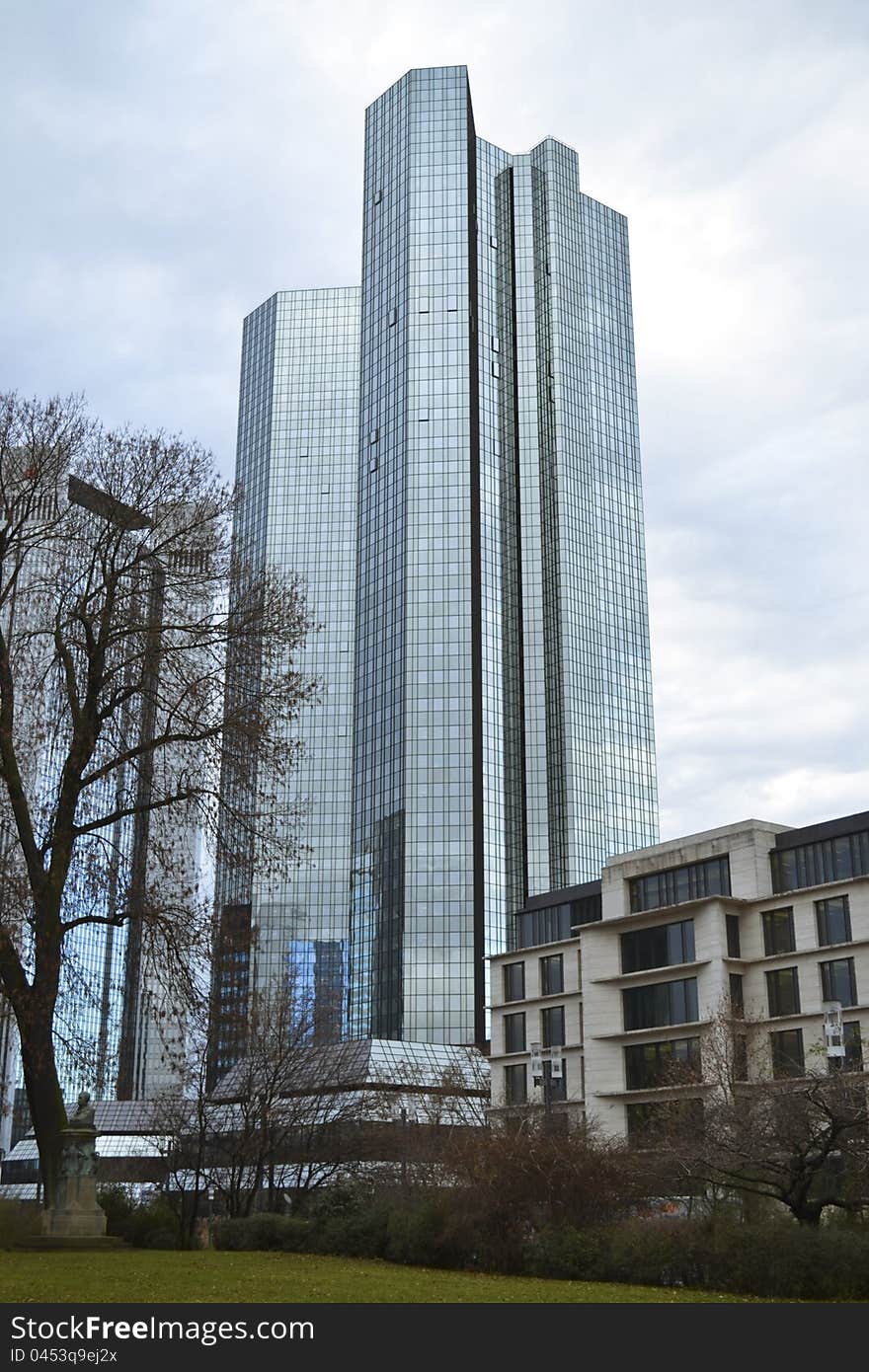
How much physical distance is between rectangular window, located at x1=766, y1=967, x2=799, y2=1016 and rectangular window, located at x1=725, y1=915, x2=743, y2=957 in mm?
2328

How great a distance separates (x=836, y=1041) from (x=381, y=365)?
131 meters

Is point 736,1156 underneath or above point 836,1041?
underneath

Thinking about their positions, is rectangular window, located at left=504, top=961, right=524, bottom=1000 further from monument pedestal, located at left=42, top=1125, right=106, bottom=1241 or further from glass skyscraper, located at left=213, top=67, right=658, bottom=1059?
monument pedestal, located at left=42, top=1125, right=106, bottom=1241

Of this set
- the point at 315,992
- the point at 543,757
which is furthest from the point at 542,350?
the point at 315,992

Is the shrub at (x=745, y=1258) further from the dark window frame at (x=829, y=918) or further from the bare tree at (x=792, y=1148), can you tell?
the dark window frame at (x=829, y=918)

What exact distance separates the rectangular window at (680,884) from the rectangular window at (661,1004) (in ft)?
15.3

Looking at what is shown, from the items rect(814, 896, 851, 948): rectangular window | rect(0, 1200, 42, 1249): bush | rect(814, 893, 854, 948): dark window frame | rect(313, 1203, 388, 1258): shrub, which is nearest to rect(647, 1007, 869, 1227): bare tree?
rect(313, 1203, 388, 1258): shrub

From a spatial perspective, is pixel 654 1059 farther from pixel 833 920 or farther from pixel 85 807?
pixel 85 807

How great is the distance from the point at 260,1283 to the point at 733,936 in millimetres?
52722

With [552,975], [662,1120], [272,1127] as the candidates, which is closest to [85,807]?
[272,1127]

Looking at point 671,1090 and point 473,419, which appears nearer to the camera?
point 671,1090

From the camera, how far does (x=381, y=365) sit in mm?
169375
